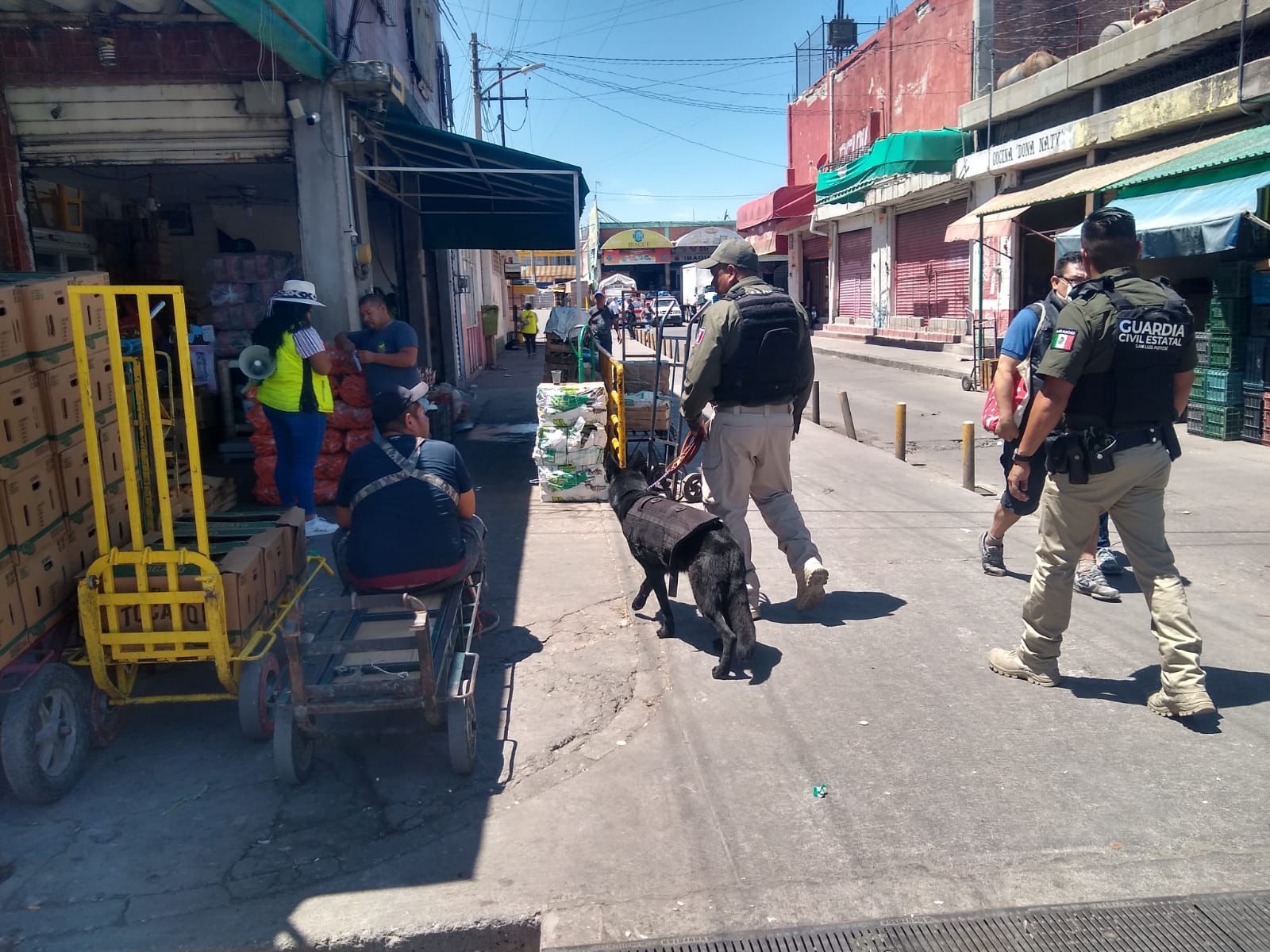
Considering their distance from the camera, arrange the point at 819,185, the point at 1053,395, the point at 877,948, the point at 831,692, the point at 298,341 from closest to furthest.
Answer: the point at 877,948
the point at 1053,395
the point at 831,692
the point at 298,341
the point at 819,185

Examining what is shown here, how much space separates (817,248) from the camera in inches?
1348

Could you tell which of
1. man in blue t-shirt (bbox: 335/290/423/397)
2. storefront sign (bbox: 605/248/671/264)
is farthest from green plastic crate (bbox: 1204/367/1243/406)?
storefront sign (bbox: 605/248/671/264)

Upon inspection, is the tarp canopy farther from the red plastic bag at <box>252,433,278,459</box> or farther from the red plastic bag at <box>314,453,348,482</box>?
the red plastic bag at <box>252,433,278,459</box>

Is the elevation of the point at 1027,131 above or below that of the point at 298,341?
above

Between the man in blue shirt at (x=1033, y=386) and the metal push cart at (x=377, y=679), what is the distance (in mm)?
2962

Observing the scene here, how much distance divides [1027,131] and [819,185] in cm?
661

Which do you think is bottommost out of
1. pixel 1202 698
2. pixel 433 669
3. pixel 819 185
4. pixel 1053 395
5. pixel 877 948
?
pixel 877 948

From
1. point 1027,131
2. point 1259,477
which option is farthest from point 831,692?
point 1027,131

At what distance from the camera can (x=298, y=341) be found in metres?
6.11

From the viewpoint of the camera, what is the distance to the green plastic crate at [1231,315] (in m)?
10.1

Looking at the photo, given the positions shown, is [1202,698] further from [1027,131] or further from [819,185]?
[819,185]

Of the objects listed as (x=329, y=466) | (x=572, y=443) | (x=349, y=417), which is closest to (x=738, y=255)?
(x=572, y=443)

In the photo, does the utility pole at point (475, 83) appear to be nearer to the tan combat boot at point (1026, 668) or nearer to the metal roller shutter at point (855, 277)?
the metal roller shutter at point (855, 277)

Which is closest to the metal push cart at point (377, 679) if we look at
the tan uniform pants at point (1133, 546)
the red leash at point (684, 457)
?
the red leash at point (684, 457)
